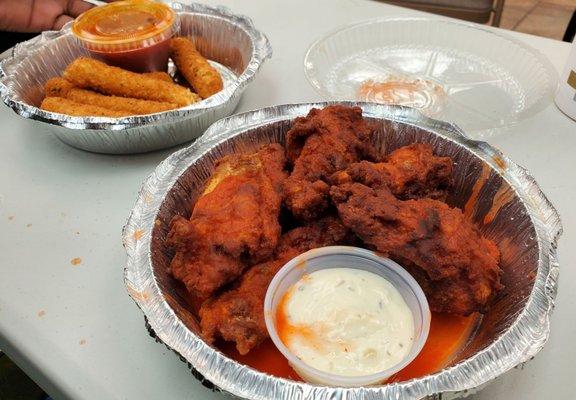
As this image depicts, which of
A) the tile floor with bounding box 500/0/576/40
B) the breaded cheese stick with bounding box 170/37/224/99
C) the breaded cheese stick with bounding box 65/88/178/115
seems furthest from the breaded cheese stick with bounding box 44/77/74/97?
the tile floor with bounding box 500/0/576/40

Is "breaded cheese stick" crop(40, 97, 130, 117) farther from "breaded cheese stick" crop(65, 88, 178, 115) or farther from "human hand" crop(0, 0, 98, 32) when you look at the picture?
"human hand" crop(0, 0, 98, 32)

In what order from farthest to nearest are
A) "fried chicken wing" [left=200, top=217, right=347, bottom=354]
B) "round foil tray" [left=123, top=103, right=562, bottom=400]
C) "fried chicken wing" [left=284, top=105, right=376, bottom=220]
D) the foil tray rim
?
the foil tray rim
"fried chicken wing" [left=284, top=105, right=376, bottom=220]
"fried chicken wing" [left=200, top=217, right=347, bottom=354]
"round foil tray" [left=123, top=103, right=562, bottom=400]

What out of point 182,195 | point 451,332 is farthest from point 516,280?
point 182,195

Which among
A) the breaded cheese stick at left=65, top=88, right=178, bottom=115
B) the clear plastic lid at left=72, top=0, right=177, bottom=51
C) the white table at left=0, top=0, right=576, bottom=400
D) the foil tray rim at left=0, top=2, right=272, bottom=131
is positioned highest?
the clear plastic lid at left=72, top=0, right=177, bottom=51

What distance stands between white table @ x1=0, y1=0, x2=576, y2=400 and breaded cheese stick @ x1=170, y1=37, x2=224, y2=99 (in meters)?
0.13

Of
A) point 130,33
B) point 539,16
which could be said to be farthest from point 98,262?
point 539,16

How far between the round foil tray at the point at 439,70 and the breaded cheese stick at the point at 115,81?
537 millimetres

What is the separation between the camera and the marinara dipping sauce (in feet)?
5.86

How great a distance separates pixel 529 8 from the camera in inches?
174

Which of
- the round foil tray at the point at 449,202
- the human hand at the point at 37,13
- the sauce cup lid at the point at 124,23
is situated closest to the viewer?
the round foil tray at the point at 449,202

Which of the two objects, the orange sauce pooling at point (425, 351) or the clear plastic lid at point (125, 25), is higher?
the clear plastic lid at point (125, 25)

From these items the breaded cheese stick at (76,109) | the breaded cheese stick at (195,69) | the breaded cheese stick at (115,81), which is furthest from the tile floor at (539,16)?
the breaded cheese stick at (76,109)

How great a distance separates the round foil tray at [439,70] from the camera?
67.7 inches

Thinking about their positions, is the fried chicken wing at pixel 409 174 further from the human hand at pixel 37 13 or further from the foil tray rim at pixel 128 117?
the human hand at pixel 37 13
